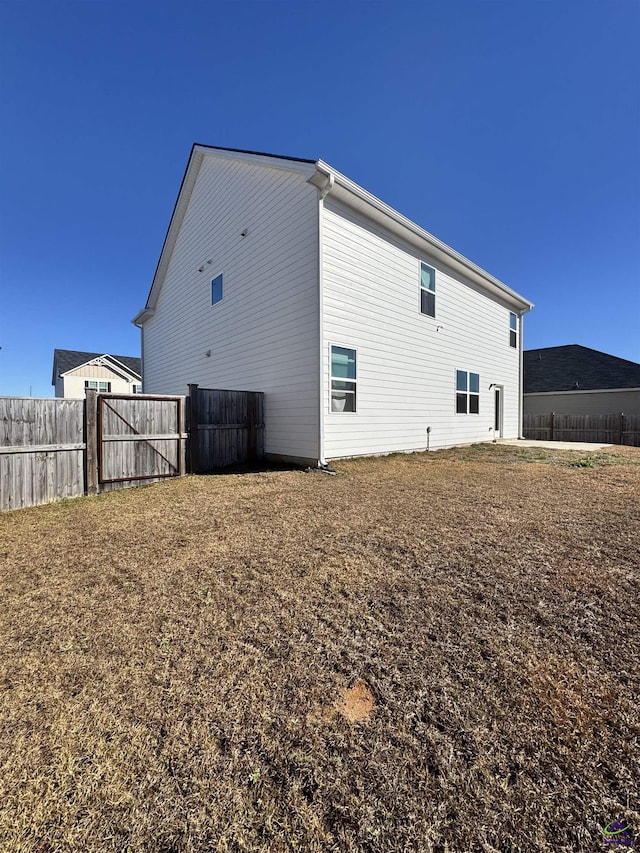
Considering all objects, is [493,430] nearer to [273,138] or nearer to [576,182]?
[576,182]

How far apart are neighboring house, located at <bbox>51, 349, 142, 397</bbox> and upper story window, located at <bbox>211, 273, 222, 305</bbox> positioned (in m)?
19.3

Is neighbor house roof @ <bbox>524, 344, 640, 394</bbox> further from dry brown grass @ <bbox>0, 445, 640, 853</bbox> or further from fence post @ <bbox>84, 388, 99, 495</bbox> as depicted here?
fence post @ <bbox>84, 388, 99, 495</bbox>

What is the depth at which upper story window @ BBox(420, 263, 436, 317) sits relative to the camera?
410 inches

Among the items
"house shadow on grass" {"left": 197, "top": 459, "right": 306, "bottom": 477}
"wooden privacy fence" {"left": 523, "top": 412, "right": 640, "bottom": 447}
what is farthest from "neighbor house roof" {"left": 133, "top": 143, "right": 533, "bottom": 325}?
"wooden privacy fence" {"left": 523, "top": 412, "right": 640, "bottom": 447}

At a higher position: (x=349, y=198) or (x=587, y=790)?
(x=349, y=198)

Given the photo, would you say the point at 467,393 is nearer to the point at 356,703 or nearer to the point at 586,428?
the point at 586,428

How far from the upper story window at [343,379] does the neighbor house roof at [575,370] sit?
59.6 ft

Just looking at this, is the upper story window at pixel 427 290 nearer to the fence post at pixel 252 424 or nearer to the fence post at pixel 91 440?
the fence post at pixel 252 424

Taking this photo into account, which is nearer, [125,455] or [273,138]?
[125,455]

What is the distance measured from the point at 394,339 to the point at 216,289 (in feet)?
20.3

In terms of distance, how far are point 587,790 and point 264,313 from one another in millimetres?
9394

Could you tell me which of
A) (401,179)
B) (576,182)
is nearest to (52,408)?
(401,179)

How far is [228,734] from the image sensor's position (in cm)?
146

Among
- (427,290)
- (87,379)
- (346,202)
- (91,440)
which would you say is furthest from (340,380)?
(87,379)
